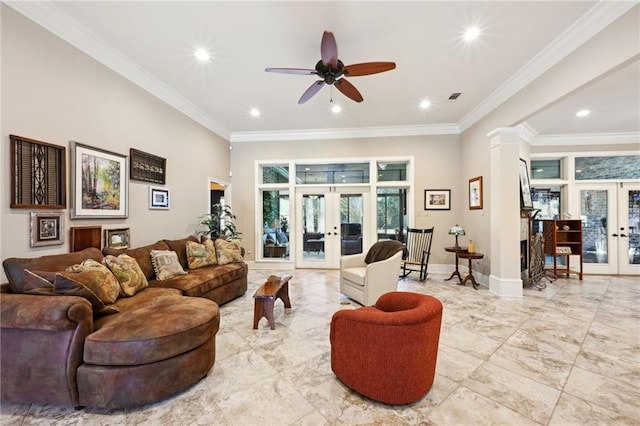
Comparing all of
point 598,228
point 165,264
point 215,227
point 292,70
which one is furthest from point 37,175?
point 598,228

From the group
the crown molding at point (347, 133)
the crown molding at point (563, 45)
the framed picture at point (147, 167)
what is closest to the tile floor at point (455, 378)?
the framed picture at point (147, 167)

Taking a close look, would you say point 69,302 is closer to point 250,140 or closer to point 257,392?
point 257,392

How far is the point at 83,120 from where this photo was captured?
2766mm

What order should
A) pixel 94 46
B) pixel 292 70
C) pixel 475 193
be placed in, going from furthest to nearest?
pixel 475 193
pixel 94 46
pixel 292 70

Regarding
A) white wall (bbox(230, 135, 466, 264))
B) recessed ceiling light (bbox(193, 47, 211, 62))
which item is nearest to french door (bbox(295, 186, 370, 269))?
white wall (bbox(230, 135, 466, 264))

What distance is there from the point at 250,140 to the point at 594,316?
6627 mm

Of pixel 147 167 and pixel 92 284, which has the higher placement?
pixel 147 167

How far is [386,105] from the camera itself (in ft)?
14.7

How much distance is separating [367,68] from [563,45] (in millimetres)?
2199

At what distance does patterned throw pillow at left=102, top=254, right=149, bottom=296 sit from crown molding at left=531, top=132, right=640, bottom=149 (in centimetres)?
741

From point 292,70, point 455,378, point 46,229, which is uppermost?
point 292,70

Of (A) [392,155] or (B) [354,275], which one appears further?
(A) [392,155]

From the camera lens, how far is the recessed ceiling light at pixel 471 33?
8.63 ft

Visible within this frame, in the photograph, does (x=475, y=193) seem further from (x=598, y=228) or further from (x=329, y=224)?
(x=598, y=228)
